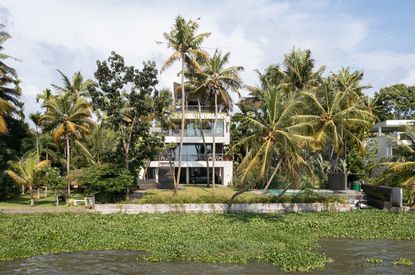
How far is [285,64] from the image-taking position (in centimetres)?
4528

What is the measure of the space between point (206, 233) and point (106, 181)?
439 inches

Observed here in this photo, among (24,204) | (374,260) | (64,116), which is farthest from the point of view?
(64,116)

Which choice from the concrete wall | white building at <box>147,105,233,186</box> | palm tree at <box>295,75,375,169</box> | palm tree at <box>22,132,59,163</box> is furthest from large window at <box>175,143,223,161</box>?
the concrete wall

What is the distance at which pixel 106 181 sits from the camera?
1229 inches

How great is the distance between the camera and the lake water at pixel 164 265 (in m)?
16.9

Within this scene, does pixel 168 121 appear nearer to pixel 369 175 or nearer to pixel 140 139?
pixel 140 139

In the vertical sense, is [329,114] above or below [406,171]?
above

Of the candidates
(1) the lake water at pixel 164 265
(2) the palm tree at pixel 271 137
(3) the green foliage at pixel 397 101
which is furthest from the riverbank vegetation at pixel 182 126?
(3) the green foliage at pixel 397 101

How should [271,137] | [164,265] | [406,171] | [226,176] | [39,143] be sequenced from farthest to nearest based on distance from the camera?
1. [226,176]
2. [39,143]
3. [406,171]
4. [271,137]
5. [164,265]

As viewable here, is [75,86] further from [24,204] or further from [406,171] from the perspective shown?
[406,171]

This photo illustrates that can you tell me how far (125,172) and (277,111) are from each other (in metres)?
13.0

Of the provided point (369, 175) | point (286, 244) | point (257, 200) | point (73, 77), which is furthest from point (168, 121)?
point (286, 244)

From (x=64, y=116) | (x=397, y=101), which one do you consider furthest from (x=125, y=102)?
(x=397, y=101)

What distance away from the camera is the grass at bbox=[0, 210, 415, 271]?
1880 cm
